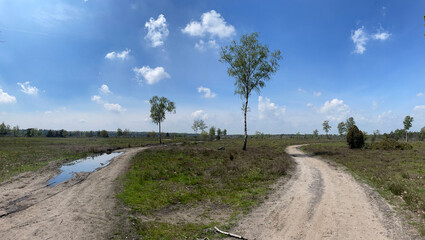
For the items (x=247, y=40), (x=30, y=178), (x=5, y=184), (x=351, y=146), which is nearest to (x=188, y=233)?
(x=5, y=184)

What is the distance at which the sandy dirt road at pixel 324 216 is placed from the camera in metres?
7.55

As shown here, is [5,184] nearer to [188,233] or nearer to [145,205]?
[145,205]

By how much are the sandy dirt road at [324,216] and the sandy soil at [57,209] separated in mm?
6429

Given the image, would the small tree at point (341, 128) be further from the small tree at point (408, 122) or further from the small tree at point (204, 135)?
the small tree at point (204, 135)

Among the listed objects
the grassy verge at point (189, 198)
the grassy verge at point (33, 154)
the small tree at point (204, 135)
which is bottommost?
the grassy verge at point (189, 198)

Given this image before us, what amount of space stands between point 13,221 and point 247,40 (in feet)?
114

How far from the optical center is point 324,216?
29.7 feet

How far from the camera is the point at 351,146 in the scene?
4250 centimetres

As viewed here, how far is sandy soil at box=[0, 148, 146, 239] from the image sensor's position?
7.78 meters

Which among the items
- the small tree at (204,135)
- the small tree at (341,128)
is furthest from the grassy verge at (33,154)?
the small tree at (341,128)

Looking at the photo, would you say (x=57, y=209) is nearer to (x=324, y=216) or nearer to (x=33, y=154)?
(x=324, y=216)

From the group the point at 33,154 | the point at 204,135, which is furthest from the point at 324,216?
the point at 204,135

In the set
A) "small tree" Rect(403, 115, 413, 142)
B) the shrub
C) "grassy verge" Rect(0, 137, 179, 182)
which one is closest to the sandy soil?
"grassy verge" Rect(0, 137, 179, 182)

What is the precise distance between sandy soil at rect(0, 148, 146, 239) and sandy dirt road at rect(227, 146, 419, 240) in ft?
21.1
